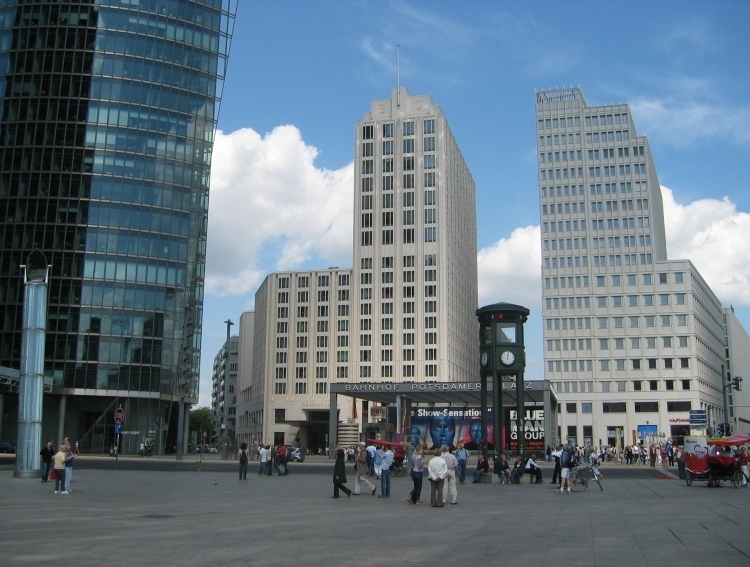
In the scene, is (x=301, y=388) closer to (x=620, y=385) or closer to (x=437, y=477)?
(x=620, y=385)

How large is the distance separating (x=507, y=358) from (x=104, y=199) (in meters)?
59.2

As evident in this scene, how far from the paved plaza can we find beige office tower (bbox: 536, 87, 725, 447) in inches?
3805

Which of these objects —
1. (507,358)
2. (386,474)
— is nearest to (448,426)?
(507,358)

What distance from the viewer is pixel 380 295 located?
449 feet

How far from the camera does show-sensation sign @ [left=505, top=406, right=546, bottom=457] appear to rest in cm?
7012

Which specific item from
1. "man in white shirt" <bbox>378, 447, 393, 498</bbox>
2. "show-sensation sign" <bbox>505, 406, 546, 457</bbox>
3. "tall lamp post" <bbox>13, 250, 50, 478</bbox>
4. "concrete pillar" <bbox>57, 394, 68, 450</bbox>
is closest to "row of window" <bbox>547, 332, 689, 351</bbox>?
"show-sensation sign" <bbox>505, 406, 546, 457</bbox>

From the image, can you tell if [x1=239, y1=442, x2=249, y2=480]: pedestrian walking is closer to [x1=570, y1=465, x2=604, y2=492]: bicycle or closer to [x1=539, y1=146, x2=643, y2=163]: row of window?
[x1=570, y1=465, x2=604, y2=492]: bicycle

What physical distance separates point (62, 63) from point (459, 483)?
70820mm

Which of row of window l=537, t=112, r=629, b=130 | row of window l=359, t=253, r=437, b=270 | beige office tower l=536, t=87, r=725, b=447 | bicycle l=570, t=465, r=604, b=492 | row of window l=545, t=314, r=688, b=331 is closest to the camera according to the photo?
bicycle l=570, t=465, r=604, b=492

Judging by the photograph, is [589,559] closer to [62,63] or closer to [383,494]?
[383,494]

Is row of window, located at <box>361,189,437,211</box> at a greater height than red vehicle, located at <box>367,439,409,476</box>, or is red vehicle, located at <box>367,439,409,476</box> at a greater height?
row of window, located at <box>361,189,437,211</box>

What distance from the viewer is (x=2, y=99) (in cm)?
8675

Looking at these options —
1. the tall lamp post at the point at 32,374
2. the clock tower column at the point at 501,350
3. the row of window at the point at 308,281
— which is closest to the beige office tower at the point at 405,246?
the row of window at the point at 308,281

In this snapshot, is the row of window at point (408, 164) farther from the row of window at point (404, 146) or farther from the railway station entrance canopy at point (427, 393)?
the railway station entrance canopy at point (427, 393)
